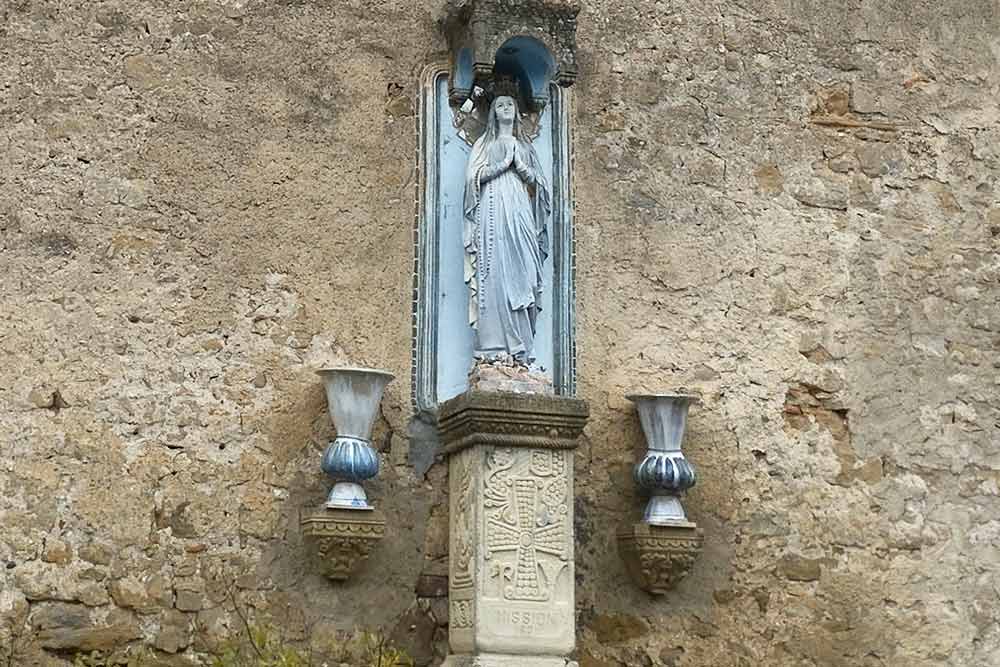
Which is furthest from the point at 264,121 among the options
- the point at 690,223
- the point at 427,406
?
the point at 690,223

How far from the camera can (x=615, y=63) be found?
6609mm

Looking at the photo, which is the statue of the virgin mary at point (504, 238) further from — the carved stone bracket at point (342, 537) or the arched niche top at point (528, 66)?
the carved stone bracket at point (342, 537)

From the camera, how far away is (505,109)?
20.1ft

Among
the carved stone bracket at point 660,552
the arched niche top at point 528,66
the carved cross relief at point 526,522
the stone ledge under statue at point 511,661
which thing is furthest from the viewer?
the arched niche top at point 528,66

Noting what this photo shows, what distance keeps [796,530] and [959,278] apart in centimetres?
143

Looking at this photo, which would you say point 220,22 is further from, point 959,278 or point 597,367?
point 959,278

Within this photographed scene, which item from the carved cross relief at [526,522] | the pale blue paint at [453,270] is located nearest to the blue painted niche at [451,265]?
the pale blue paint at [453,270]

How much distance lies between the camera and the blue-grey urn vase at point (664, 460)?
235 inches

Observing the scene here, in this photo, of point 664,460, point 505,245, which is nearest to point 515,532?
point 664,460

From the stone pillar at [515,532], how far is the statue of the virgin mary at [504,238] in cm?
32

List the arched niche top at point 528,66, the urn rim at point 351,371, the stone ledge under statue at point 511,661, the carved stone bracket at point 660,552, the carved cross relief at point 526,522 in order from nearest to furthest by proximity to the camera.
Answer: the stone ledge under statue at point 511,661, the carved cross relief at point 526,522, the urn rim at point 351,371, the carved stone bracket at point 660,552, the arched niche top at point 528,66

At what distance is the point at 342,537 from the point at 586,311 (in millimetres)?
1444

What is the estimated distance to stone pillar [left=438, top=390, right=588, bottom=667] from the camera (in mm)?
5430

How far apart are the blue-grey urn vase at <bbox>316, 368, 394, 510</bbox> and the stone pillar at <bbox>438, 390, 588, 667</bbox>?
0.34 m
